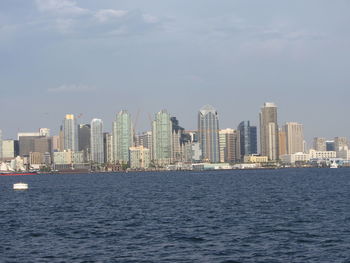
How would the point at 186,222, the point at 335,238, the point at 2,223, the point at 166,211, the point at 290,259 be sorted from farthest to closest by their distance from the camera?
the point at 166,211, the point at 2,223, the point at 186,222, the point at 335,238, the point at 290,259

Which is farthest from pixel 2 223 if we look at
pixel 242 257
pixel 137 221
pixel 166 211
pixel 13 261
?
pixel 242 257

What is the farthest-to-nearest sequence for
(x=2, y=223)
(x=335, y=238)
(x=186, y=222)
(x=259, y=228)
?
(x=2, y=223) < (x=186, y=222) < (x=259, y=228) < (x=335, y=238)

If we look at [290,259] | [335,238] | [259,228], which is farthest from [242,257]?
[259,228]

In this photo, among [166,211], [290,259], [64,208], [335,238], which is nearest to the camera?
[290,259]

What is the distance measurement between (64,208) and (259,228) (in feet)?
129

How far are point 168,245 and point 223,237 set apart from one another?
250 inches

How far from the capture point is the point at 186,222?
69.1 m

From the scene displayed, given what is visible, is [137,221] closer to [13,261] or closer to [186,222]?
[186,222]

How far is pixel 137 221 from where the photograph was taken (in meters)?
71.3

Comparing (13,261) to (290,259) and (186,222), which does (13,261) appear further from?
(186,222)

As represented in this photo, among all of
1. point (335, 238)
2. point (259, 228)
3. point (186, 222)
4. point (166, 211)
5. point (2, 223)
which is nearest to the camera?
point (335, 238)

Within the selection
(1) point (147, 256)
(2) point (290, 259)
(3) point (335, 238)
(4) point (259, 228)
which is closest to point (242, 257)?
(2) point (290, 259)

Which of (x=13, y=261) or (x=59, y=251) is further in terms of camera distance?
(x=59, y=251)

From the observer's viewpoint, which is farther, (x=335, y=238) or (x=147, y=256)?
(x=335, y=238)
